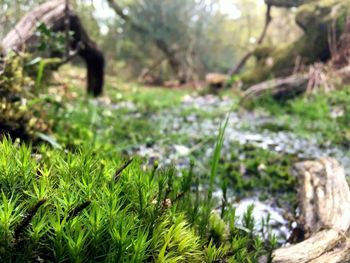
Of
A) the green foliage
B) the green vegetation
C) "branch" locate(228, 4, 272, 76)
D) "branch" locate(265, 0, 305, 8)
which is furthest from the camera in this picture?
"branch" locate(228, 4, 272, 76)

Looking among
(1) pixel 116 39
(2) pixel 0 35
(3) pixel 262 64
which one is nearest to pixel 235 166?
(2) pixel 0 35

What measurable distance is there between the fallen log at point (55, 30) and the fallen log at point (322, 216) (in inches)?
134

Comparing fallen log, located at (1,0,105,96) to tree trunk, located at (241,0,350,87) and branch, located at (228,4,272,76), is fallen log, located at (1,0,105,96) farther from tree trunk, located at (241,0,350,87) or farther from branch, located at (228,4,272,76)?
branch, located at (228,4,272,76)

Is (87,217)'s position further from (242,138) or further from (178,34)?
(178,34)

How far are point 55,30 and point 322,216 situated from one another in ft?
16.1

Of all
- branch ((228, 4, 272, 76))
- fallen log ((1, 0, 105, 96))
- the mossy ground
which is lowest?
the mossy ground

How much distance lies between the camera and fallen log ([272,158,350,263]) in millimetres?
2115

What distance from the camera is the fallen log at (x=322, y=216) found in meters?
2.12

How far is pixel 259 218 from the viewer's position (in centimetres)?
315

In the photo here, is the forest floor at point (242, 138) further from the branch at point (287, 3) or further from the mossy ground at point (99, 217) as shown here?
the branch at point (287, 3)

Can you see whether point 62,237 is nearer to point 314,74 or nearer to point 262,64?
point 314,74

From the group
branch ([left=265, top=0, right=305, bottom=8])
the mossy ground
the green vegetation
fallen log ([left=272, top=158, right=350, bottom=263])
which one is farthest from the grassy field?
branch ([left=265, top=0, right=305, bottom=8])

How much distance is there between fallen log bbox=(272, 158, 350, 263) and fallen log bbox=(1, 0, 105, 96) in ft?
11.2

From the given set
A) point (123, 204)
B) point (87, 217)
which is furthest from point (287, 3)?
point (87, 217)
